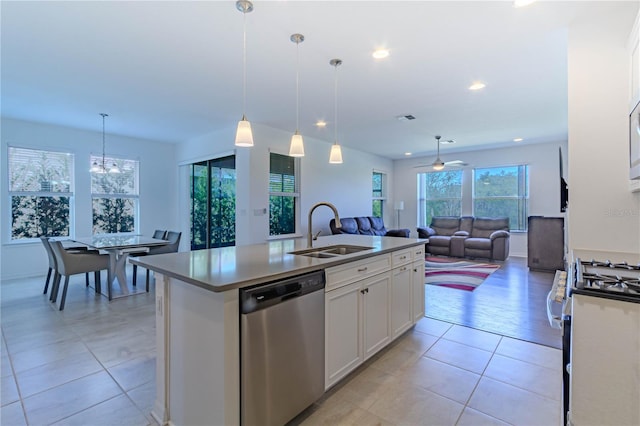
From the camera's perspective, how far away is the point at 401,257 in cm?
275

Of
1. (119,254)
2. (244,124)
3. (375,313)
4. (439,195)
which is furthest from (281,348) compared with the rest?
(439,195)

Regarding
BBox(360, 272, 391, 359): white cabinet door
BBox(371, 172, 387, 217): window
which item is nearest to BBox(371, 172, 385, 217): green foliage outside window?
BBox(371, 172, 387, 217): window

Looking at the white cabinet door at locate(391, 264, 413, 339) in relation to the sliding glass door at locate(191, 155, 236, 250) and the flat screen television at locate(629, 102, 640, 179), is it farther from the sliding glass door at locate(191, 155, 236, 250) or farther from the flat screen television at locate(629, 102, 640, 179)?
the sliding glass door at locate(191, 155, 236, 250)

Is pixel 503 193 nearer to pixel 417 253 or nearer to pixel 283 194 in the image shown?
pixel 283 194

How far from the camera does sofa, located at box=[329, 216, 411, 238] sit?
6777 millimetres

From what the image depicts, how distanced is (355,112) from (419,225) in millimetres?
5482

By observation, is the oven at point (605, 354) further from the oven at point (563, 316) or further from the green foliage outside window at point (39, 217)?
the green foliage outside window at point (39, 217)

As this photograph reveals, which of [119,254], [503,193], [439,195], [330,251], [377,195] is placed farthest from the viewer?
[377,195]

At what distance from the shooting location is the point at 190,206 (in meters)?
6.70

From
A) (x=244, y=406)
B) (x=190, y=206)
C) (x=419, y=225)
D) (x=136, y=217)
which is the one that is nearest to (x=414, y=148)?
(x=419, y=225)

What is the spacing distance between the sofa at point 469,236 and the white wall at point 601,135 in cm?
499

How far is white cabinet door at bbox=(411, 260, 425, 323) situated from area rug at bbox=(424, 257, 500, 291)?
70.9 inches

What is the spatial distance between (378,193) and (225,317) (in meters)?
8.19

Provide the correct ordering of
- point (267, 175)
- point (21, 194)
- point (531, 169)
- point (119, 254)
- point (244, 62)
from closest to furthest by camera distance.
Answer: point (244, 62), point (119, 254), point (21, 194), point (267, 175), point (531, 169)
